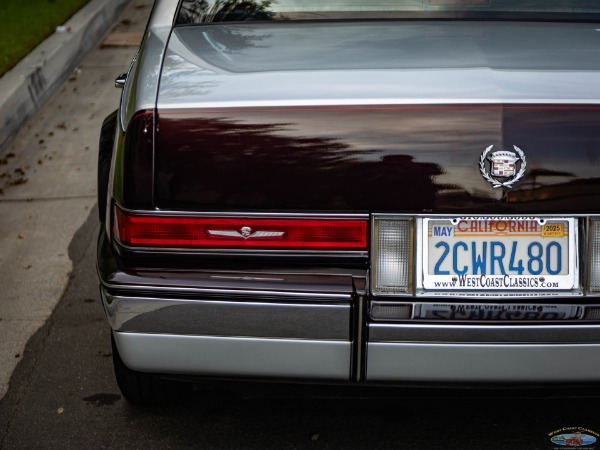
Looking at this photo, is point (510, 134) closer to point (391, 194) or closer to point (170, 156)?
point (391, 194)

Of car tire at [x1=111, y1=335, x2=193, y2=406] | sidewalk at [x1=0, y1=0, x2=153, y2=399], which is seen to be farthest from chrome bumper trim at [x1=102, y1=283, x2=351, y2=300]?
sidewalk at [x1=0, y1=0, x2=153, y2=399]

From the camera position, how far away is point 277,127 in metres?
2.77

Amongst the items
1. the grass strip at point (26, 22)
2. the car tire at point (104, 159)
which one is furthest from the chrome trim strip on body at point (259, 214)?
the grass strip at point (26, 22)

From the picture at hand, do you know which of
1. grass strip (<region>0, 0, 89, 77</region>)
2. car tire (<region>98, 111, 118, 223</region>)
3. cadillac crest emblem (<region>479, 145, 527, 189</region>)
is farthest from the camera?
grass strip (<region>0, 0, 89, 77</region>)

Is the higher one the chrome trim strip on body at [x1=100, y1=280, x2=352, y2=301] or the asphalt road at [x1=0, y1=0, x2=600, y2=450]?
the chrome trim strip on body at [x1=100, y1=280, x2=352, y2=301]

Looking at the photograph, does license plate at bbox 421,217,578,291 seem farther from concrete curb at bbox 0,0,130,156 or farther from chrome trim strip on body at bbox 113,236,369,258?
concrete curb at bbox 0,0,130,156

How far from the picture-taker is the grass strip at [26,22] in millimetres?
9348

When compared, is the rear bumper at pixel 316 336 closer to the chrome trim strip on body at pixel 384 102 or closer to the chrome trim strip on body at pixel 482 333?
the chrome trim strip on body at pixel 482 333

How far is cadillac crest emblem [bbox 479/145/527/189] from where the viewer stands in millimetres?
2711

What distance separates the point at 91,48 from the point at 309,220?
27.1 feet

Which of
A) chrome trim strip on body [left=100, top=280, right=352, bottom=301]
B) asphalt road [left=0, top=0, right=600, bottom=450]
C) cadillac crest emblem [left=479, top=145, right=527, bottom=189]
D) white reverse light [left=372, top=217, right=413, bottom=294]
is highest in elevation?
cadillac crest emblem [left=479, top=145, right=527, bottom=189]

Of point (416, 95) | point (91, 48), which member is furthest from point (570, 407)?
point (91, 48)

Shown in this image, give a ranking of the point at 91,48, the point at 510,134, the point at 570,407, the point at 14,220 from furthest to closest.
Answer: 1. the point at 91,48
2. the point at 14,220
3. the point at 570,407
4. the point at 510,134

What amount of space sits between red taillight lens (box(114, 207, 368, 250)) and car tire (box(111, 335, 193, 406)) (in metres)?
0.68
